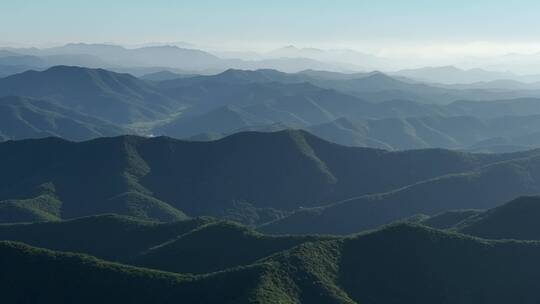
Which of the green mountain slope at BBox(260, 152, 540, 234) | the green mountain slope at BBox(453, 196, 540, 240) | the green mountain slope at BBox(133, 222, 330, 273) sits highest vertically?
the green mountain slope at BBox(453, 196, 540, 240)

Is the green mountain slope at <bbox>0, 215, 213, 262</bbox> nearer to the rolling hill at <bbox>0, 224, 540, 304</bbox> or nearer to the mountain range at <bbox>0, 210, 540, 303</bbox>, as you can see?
the mountain range at <bbox>0, 210, 540, 303</bbox>

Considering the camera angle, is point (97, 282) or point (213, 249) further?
point (213, 249)

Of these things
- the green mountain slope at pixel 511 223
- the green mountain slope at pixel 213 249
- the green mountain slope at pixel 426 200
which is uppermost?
the green mountain slope at pixel 511 223

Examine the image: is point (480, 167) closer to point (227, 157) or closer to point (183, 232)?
point (227, 157)

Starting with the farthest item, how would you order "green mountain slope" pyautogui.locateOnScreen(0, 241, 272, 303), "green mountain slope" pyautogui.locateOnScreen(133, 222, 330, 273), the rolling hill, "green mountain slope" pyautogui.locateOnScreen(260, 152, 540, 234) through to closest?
"green mountain slope" pyautogui.locateOnScreen(260, 152, 540, 234), "green mountain slope" pyautogui.locateOnScreen(133, 222, 330, 273), the rolling hill, "green mountain slope" pyautogui.locateOnScreen(0, 241, 272, 303)

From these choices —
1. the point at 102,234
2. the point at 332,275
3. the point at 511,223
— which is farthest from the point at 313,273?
the point at 102,234

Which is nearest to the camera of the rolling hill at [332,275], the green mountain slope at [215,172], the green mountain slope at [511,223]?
the rolling hill at [332,275]

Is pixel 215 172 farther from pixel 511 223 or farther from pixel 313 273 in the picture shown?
pixel 313 273

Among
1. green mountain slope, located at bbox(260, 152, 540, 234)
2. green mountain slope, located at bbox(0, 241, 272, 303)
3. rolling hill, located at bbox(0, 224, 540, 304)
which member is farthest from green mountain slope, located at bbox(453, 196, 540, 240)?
green mountain slope, located at bbox(0, 241, 272, 303)

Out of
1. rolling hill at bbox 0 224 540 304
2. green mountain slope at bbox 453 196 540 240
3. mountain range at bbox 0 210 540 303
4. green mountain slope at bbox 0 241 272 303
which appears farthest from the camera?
green mountain slope at bbox 453 196 540 240

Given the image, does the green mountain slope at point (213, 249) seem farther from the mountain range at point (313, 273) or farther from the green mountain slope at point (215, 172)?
the green mountain slope at point (215, 172)

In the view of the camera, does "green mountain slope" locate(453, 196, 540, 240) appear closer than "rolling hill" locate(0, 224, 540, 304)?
No

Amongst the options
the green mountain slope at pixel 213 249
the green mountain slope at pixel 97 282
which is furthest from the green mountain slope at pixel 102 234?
the green mountain slope at pixel 97 282

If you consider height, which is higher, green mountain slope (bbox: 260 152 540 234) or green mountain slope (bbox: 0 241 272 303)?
green mountain slope (bbox: 0 241 272 303)
